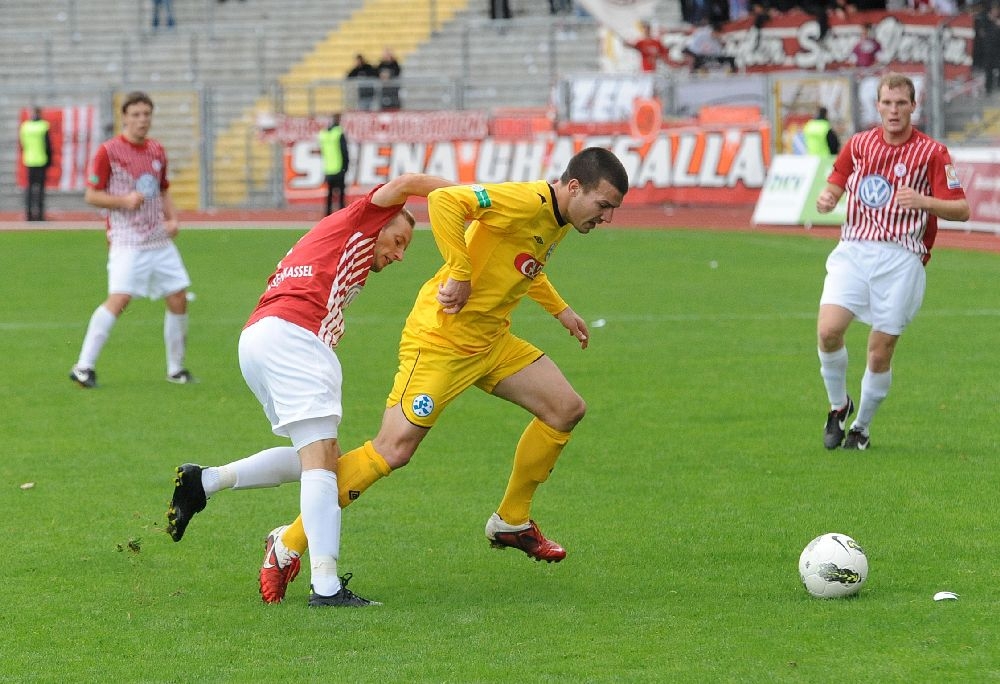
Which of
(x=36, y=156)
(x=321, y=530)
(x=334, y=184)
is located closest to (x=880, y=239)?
(x=321, y=530)

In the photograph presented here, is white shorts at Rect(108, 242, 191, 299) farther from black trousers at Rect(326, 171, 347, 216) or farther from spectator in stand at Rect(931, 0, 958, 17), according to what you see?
spectator in stand at Rect(931, 0, 958, 17)

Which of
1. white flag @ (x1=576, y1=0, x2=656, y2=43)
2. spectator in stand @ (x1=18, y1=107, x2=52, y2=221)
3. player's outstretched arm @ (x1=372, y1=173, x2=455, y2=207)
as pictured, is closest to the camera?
player's outstretched arm @ (x1=372, y1=173, x2=455, y2=207)

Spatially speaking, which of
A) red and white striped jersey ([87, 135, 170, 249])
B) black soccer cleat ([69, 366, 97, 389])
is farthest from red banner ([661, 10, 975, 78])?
black soccer cleat ([69, 366, 97, 389])

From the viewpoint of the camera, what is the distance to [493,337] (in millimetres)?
6754

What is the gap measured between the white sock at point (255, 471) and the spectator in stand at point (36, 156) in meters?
26.5

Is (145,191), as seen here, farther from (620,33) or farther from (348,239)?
(620,33)

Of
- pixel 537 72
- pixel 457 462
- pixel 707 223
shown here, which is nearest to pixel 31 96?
pixel 537 72

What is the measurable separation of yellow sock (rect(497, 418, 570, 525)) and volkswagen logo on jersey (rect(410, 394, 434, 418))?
0.54 m

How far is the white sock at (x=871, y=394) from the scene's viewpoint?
30.7 ft

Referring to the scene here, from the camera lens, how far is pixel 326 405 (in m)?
6.06

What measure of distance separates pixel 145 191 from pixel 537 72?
2549 centimetres

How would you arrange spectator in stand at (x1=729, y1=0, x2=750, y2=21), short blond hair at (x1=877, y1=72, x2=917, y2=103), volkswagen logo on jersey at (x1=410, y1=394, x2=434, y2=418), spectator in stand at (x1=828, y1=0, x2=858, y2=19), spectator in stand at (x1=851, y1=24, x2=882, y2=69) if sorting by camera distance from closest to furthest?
volkswagen logo on jersey at (x1=410, y1=394, x2=434, y2=418)
short blond hair at (x1=877, y1=72, x2=917, y2=103)
spectator in stand at (x1=851, y1=24, x2=882, y2=69)
spectator in stand at (x1=828, y1=0, x2=858, y2=19)
spectator in stand at (x1=729, y1=0, x2=750, y2=21)

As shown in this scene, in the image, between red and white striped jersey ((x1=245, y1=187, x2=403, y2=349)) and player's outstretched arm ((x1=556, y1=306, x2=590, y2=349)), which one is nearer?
red and white striped jersey ((x1=245, y1=187, x2=403, y2=349))

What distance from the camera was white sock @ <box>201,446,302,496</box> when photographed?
6359 millimetres
